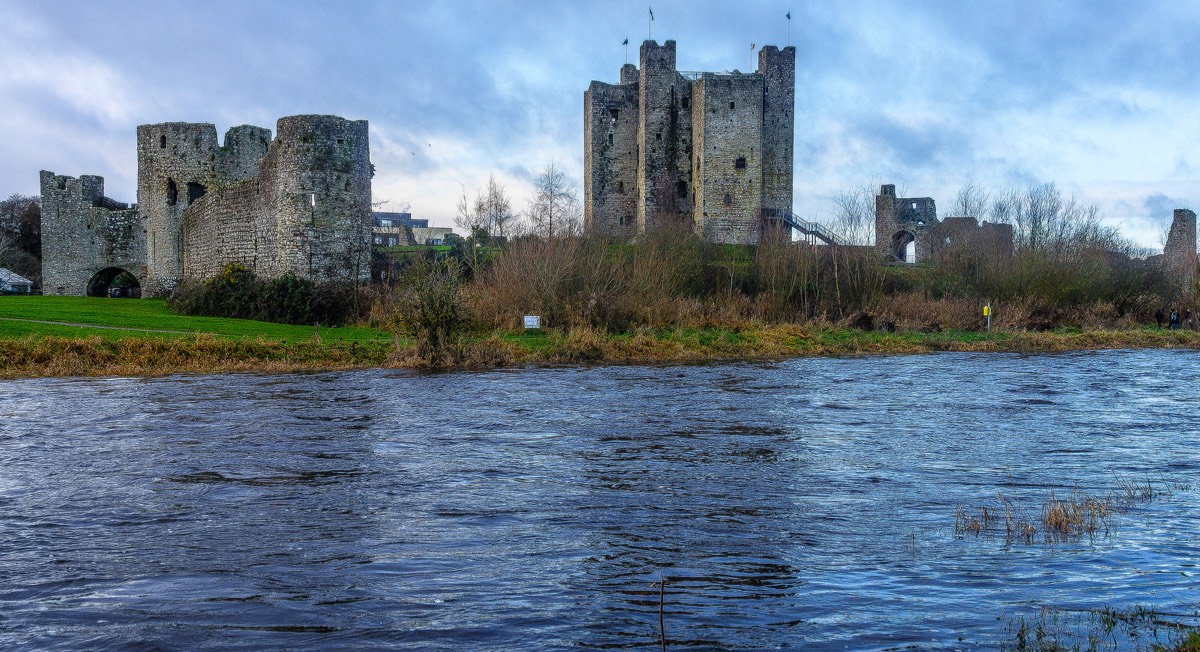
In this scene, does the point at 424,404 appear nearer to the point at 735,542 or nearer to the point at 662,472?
the point at 662,472

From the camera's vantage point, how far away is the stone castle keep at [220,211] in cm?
3378

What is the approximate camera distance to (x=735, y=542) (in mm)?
8805

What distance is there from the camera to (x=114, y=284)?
50688mm

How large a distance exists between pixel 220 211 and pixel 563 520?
31.2m

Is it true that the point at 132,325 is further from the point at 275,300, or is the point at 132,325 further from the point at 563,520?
the point at 563,520

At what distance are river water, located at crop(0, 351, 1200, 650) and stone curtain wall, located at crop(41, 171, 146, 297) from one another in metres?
30.7

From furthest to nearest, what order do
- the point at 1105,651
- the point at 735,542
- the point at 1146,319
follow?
1. the point at 1146,319
2. the point at 735,542
3. the point at 1105,651

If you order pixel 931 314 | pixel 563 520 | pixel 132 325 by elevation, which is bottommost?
pixel 563 520

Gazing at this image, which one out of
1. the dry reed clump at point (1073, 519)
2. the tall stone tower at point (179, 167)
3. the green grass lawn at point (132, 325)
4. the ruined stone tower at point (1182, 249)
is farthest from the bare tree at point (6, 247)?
the dry reed clump at point (1073, 519)

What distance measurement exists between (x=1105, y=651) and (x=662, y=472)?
6160 millimetres

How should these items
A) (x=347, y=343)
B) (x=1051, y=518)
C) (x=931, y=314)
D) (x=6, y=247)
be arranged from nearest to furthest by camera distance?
(x=1051, y=518)
(x=347, y=343)
(x=931, y=314)
(x=6, y=247)

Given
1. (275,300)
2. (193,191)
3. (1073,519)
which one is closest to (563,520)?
(1073,519)

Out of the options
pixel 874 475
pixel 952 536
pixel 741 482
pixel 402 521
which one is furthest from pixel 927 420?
pixel 402 521

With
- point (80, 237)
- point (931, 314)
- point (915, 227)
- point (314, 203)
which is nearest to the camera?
point (314, 203)
